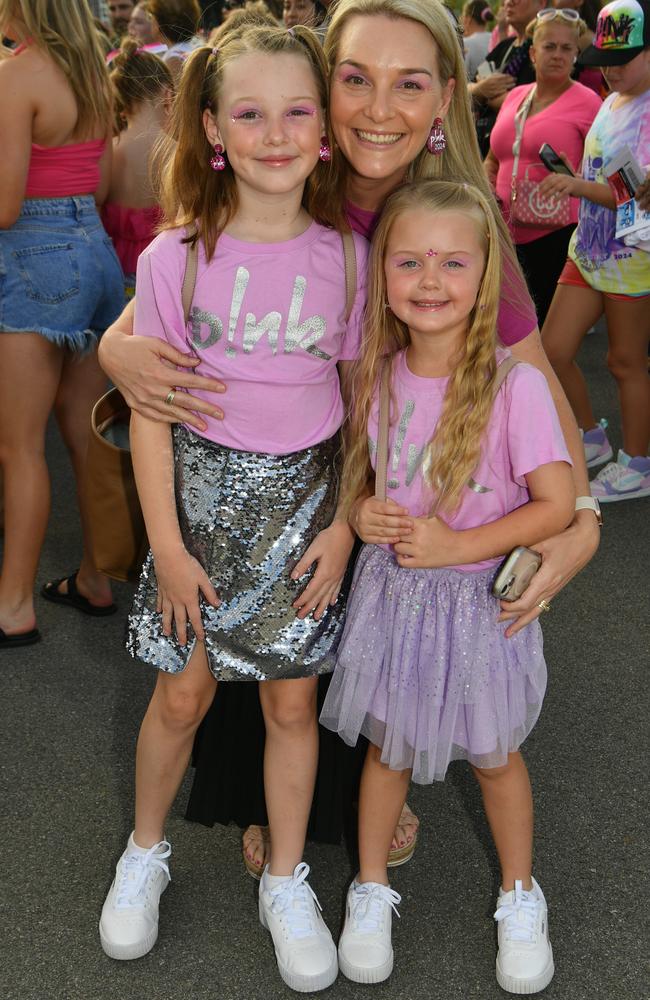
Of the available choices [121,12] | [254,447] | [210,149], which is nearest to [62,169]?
[210,149]

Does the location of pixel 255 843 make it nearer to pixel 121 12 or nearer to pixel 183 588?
pixel 183 588

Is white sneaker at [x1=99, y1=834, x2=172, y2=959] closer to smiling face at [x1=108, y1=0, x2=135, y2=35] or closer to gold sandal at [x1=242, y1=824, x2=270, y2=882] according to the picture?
gold sandal at [x1=242, y1=824, x2=270, y2=882]

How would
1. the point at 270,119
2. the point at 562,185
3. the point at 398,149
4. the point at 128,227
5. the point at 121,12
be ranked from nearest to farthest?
the point at 270,119 < the point at 398,149 < the point at 128,227 < the point at 562,185 < the point at 121,12

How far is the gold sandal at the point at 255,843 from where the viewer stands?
2.22m

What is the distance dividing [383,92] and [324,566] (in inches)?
33.4

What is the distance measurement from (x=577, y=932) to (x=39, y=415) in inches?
79.0

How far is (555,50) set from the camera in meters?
4.41

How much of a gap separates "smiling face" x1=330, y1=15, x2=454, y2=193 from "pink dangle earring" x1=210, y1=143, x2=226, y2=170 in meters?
0.21

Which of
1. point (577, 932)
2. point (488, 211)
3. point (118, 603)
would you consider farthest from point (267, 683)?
point (118, 603)

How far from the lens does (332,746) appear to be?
2191 millimetres

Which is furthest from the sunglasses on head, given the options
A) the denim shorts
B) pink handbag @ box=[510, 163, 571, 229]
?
the denim shorts

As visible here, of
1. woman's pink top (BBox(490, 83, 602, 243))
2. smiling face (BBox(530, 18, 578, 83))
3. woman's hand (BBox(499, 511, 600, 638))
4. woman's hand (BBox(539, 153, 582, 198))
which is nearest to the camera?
woman's hand (BBox(499, 511, 600, 638))

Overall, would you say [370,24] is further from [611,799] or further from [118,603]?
[118,603]

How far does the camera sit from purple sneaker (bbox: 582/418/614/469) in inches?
179
